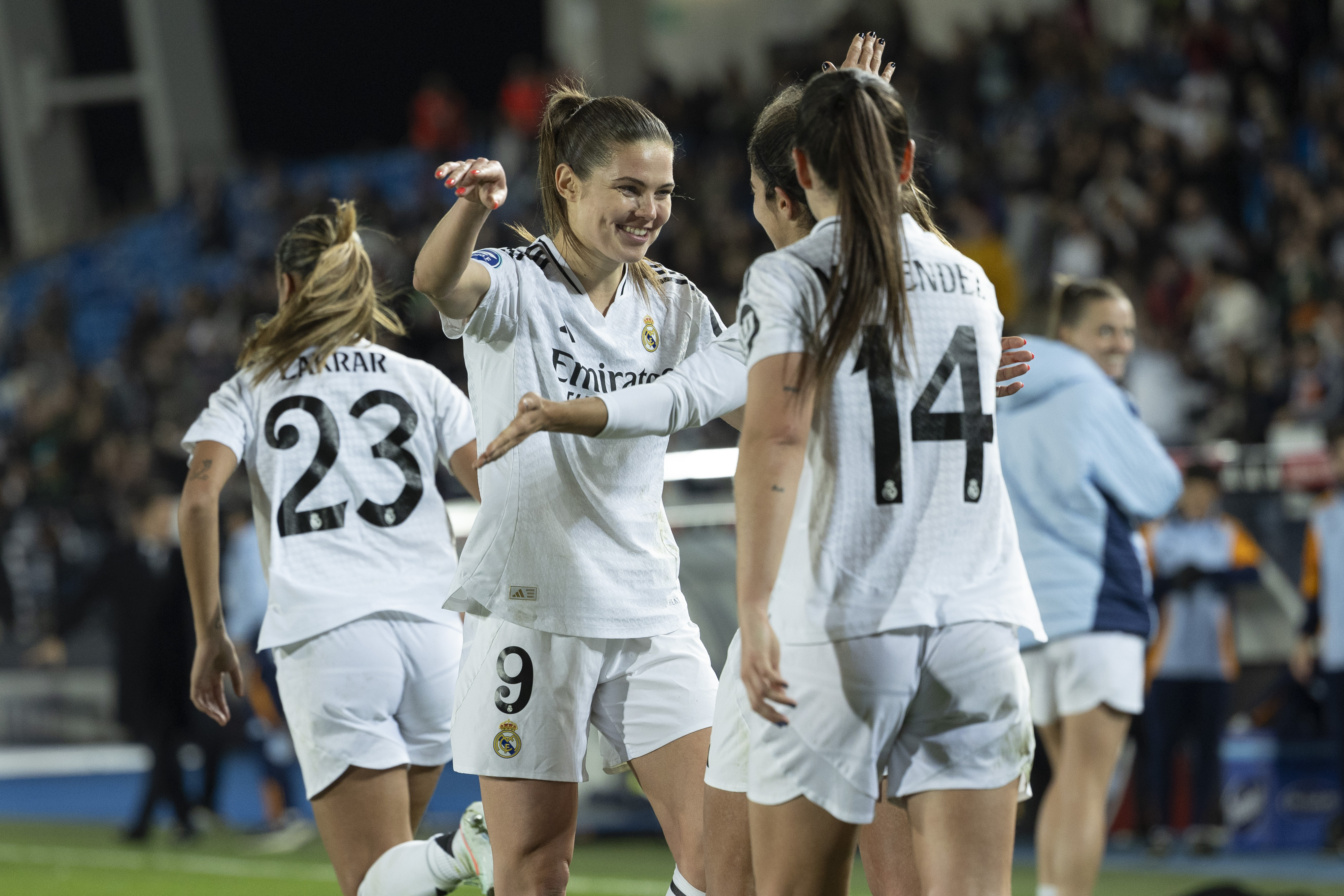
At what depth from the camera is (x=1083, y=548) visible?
5.04m

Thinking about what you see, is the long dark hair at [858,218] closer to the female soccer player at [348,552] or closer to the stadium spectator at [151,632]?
the female soccer player at [348,552]

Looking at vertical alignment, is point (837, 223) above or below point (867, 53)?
below

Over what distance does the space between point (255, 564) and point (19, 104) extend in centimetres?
1709

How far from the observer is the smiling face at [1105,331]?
17.2ft

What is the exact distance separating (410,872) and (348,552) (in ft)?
2.87

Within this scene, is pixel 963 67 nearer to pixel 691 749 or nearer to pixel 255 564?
pixel 255 564

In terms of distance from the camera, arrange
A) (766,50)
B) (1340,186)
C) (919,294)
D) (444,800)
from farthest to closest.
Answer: (766,50) < (1340,186) < (444,800) < (919,294)

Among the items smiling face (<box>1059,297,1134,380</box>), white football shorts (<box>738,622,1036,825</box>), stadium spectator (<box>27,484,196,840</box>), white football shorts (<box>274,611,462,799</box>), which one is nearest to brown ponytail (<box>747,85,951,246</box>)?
white football shorts (<box>738,622,1036,825</box>)

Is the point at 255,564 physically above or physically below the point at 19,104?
below

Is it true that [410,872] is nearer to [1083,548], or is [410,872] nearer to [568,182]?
[568,182]

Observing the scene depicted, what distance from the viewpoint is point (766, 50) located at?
62.7 feet

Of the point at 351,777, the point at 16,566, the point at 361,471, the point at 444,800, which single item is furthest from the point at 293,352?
the point at 16,566

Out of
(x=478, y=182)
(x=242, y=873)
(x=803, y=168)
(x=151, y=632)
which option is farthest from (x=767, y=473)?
(x=151, y=632)

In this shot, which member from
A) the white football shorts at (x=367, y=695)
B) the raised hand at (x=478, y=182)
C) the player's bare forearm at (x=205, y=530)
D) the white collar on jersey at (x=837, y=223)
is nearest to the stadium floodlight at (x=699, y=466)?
the white football shorts at (x=367, y=695)
